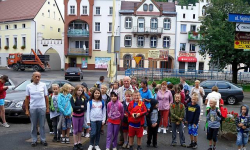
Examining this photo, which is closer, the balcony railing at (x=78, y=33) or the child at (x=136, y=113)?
the child at (x=136, y=113)

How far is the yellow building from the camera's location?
47.8 m

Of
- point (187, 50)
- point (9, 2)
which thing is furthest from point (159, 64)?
point (9, 2)

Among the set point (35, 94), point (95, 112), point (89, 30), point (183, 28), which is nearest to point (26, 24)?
point (89, 30)

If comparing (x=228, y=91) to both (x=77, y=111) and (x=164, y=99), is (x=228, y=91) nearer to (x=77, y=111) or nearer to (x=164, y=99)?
(x=164, y=99)

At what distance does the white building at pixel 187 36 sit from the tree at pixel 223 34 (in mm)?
18922

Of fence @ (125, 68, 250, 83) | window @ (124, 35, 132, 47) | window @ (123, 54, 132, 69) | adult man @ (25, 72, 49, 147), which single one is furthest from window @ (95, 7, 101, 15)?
adult man @ (25, 72, 49, 147)

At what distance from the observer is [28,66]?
40.7 meters

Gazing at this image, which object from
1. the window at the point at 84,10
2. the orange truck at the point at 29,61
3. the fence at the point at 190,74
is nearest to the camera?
the fence at the point at 190,74

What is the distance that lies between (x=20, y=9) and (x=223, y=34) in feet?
134

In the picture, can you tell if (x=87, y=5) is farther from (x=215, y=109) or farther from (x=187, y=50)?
(x=215, y=109)

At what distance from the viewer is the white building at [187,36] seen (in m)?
46.2

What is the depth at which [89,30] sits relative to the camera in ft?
154

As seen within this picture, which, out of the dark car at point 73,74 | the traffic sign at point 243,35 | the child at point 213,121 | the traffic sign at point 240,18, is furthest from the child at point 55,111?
the dark car at point 73,74

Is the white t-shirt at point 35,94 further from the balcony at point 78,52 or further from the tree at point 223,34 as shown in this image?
the balcony at point 78,52
